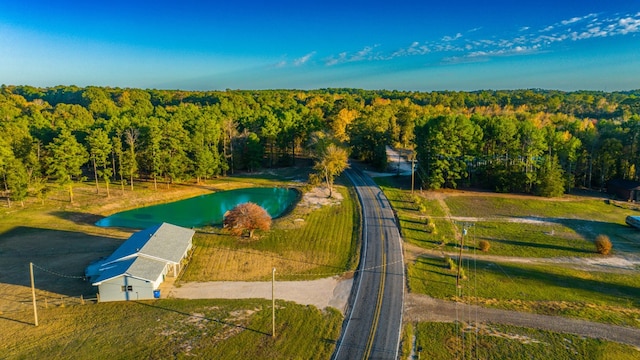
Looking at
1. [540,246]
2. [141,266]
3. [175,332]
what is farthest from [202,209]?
[540,246]

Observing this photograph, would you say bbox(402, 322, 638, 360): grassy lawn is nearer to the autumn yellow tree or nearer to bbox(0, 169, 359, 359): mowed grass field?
bbox(0, 169, 359, 359): mowed grass field

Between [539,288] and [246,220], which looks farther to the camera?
[246,220]

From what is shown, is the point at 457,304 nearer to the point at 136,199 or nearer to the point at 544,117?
the point at 136,199

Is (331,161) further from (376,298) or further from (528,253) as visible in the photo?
(376,298)

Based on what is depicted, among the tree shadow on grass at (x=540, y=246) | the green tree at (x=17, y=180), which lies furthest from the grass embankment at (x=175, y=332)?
the green tree at (x=17, y=180)

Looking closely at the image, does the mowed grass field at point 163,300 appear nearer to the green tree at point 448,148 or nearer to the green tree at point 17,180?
the green tree at point 17,180

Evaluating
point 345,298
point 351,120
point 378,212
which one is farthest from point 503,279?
point 351,120
